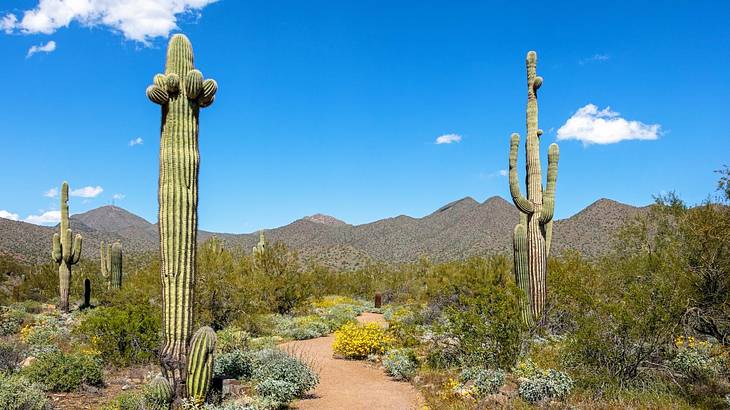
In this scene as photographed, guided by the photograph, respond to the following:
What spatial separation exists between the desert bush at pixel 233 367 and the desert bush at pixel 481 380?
404 centimetres

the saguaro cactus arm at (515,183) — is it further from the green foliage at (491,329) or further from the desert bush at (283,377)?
the desert bush at (283,377)

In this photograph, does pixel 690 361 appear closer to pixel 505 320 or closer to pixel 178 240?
pixel 505 320

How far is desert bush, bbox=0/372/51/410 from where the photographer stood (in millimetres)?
7183

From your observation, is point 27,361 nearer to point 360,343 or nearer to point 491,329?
point 360,343

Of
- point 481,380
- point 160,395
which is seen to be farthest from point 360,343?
point 160,395

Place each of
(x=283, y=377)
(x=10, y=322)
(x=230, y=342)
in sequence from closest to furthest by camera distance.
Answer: (x=283, y=377) → (x=230, y=342) → (x=10, y=322)

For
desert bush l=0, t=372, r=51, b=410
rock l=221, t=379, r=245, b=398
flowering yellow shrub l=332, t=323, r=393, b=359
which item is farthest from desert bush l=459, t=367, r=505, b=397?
desert bush l=0, t=372, r=51, b=410

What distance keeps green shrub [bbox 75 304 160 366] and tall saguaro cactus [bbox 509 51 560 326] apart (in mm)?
8735

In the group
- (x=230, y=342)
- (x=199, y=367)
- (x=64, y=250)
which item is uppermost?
(x=64, y=250)

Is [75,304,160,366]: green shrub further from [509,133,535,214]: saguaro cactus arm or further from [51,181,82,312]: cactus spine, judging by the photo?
[51,181,82,312]: cactus spine

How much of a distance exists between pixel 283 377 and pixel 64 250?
1868 centimetres

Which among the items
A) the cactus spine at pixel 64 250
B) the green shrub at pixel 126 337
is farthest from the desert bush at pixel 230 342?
the cactus spine at pixel 64 250

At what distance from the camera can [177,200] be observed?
800cm

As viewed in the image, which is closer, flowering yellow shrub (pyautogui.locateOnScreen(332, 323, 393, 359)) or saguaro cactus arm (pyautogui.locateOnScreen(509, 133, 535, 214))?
flowering yellow shrub (pyautogui.locateOnScreen(332, 323, 393, 359))
